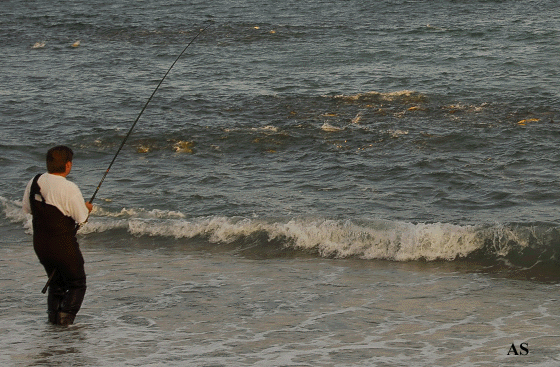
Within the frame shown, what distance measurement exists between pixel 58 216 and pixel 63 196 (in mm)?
164

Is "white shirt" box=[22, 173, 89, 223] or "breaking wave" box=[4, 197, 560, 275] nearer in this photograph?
"white shirt" box=[22, 173, 89, 223]

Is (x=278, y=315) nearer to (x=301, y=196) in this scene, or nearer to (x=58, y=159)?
(x=58, y=159)

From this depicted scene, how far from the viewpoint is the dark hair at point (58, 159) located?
5.80 metres

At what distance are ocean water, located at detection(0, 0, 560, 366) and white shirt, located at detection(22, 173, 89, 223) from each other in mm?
943

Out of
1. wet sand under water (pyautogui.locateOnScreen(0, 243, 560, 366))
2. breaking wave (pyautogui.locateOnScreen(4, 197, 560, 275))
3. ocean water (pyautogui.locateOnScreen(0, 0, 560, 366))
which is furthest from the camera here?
breaking wave (pyautogui.locateOnScreen(4, 197, 560, 275))

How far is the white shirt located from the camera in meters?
5.77

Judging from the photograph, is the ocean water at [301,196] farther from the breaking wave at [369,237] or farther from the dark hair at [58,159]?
the dark hair at [58,159]

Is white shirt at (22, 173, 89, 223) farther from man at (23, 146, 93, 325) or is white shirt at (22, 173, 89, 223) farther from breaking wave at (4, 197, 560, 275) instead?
breaking wave at (4, 197, 560, 275)

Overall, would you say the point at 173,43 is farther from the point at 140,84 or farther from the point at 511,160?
the point at 511,160

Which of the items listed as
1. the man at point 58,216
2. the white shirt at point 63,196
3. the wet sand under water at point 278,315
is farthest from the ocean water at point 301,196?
the white shirt at point 63,196

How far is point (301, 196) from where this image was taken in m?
10.6

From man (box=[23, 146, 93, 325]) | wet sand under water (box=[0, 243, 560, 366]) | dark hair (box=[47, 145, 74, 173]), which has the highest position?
dark hair (box=[47, 145, 74, 173])

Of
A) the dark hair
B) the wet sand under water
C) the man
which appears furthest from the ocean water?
the dark hair

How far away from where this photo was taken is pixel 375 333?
6160mm
